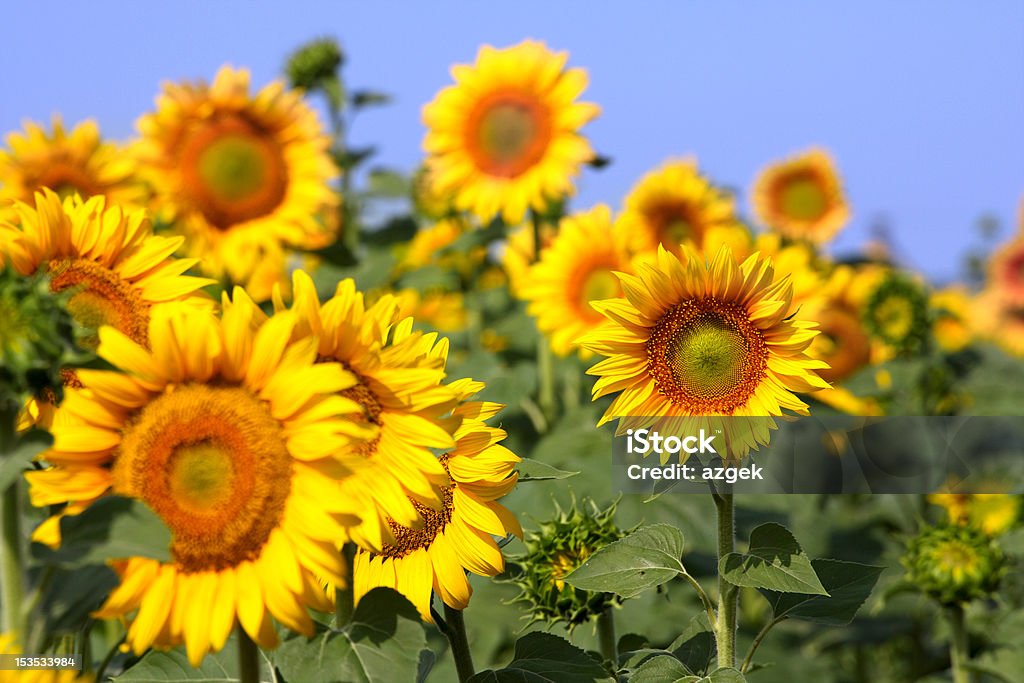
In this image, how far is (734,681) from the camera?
1.63 meters

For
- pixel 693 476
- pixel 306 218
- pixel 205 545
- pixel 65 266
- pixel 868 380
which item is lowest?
pixel 205 545

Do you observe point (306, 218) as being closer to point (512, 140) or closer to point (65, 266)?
point (512, 140)

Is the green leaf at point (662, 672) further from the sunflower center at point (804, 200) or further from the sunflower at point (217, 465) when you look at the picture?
the sunflower center at point (804, 200)

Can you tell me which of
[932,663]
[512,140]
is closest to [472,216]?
[512,140]

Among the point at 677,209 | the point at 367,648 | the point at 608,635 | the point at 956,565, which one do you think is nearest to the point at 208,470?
the point at 367,648

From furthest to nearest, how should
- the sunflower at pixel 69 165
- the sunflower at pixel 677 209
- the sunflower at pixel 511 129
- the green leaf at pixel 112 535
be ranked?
the sunflower at pixel 677 209 → the sunflower at pixel 511 129 → the sunflower at pixel 69 165 → the green leaf at pixel 112 535

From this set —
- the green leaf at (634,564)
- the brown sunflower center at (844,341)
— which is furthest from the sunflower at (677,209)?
the green leaf at (634,564)

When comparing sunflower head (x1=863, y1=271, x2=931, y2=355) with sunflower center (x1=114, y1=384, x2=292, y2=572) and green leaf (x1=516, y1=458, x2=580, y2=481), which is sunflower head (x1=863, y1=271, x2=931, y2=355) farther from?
sunflower center (x1=114, y1=384, x2=292, y2=572)

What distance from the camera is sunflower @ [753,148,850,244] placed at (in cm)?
609

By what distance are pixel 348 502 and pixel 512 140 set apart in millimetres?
2920

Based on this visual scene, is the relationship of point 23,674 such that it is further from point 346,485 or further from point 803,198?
point 803,198

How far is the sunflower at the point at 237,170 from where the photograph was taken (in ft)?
14.0

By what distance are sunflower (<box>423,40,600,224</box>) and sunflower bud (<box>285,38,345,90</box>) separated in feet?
3.66

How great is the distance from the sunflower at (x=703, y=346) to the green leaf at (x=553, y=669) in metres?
0.35
